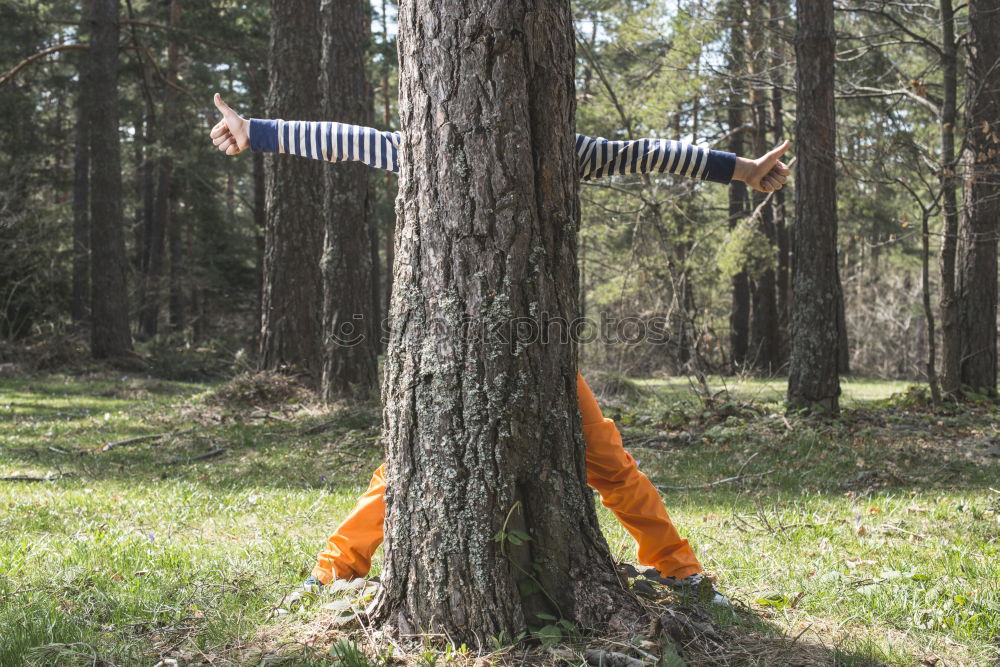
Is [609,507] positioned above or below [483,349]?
below

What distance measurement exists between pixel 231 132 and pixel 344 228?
6035 mm

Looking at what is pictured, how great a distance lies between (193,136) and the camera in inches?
800

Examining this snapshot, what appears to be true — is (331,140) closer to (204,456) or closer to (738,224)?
(204,456)

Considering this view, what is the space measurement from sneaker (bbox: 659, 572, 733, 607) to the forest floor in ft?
0.25

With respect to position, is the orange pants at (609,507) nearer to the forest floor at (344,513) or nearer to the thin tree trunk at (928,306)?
the forest floor at (344,513)

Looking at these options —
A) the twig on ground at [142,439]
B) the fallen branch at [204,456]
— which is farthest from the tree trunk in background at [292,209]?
the fallen branch at [204,456]

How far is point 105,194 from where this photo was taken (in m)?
15.0

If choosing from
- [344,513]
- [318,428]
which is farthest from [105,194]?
[344,513]

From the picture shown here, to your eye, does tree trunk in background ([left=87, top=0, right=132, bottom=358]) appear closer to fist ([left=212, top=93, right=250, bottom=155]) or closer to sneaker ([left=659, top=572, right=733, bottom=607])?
fist ([left=212, top=93, right=250, bottom=155])

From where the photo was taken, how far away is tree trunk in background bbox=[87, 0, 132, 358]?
15.0 m

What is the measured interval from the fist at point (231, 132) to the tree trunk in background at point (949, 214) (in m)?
6.72

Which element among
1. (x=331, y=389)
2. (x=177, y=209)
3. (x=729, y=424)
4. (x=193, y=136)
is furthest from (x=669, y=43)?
(x=177, y=209)

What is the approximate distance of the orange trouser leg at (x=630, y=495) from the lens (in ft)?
10.0

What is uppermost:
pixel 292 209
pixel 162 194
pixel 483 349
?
pixel 162 194
